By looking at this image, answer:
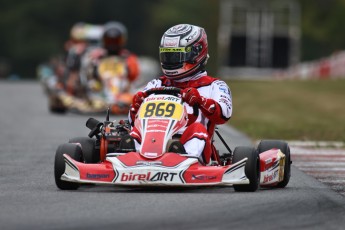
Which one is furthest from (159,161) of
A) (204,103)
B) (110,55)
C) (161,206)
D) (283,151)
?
(110,55)

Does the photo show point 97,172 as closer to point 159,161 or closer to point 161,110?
point 159,161

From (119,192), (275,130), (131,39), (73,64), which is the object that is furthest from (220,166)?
(131,39)

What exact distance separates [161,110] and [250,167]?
951 mm

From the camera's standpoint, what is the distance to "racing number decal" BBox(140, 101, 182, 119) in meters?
10.8

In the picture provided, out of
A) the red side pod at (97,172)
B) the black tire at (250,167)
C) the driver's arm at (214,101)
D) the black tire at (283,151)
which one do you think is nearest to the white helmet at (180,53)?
the driver's arm at (214,101)

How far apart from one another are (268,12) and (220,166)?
1775 inches

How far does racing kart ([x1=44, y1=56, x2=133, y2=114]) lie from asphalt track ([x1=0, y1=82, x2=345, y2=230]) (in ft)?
43.7

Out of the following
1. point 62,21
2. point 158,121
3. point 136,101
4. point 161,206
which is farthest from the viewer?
point 62,21

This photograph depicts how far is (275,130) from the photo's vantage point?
2028 cm

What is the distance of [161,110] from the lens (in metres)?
10.9

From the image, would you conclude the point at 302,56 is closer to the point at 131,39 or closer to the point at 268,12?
the point at 131,39

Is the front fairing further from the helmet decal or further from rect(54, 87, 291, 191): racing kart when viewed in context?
the helmet decal

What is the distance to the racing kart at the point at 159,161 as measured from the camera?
404 inches

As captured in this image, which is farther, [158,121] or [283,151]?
[283,151]
